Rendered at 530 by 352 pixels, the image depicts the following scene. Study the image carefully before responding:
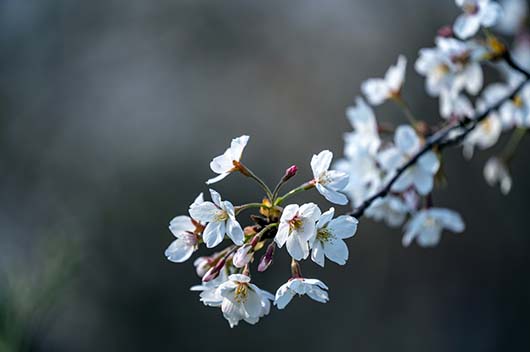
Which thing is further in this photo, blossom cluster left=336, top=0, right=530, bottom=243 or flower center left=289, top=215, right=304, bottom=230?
blossom cluster left=336, top=0, right=530, bottom=243

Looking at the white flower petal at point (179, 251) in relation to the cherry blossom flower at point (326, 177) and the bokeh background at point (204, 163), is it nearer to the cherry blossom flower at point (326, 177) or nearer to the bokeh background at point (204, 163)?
the cherry blossom flower at point (326, 177)

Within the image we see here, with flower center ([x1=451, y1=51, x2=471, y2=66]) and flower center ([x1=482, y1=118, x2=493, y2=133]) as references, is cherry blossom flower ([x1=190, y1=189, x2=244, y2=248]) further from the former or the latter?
flower center ([x1=482, y1=118, x2=493, y2=133])

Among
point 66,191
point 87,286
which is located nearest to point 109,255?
point 87,286

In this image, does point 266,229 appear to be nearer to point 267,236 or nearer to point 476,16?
point 267,236

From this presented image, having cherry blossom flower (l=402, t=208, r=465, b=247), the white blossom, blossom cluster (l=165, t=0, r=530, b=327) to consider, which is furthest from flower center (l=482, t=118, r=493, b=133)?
cherry blossom flower (l=402, t=208, r=465, b=247)

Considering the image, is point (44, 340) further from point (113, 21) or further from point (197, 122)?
point (113, 21)

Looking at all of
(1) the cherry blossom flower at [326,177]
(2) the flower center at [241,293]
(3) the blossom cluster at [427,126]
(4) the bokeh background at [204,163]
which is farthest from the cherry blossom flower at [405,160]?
(4) the bokeh background at [204,163]

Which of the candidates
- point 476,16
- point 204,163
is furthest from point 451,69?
point 204,163
